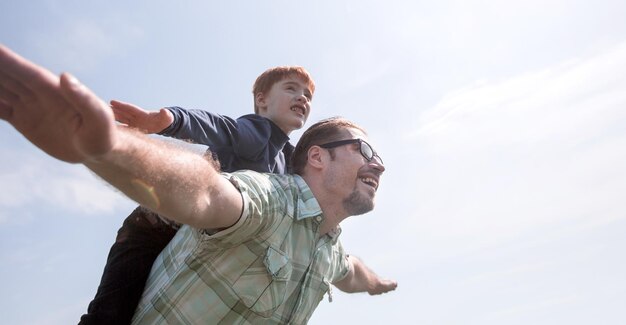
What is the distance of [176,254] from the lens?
13.1 ft

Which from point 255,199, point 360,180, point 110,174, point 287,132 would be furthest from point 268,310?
point 287,132

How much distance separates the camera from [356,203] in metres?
4.62

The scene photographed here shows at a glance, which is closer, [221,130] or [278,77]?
[221,130]

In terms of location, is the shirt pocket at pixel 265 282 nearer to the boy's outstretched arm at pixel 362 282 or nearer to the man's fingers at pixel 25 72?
the boy's outstretched arm at pixel 362 282

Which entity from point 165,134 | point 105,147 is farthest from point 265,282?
point 105,147

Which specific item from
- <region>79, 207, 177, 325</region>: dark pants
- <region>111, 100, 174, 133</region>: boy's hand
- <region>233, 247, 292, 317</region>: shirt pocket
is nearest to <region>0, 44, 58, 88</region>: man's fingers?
<region>111, 100, 174, 133</region>: boy's hand

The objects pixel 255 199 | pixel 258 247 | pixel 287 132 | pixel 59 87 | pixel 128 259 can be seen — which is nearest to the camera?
pixel 59 87

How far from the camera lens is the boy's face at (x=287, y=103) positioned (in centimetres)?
586

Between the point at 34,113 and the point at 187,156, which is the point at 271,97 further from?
the point at 34,113

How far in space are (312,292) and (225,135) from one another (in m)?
1.48

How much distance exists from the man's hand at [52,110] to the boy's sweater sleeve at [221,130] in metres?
1.86

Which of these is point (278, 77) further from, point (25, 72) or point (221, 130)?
point (25, 72)

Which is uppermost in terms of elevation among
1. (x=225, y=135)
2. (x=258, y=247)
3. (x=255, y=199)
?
(x=225, y=135)

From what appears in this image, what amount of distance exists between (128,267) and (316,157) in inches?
68.5
